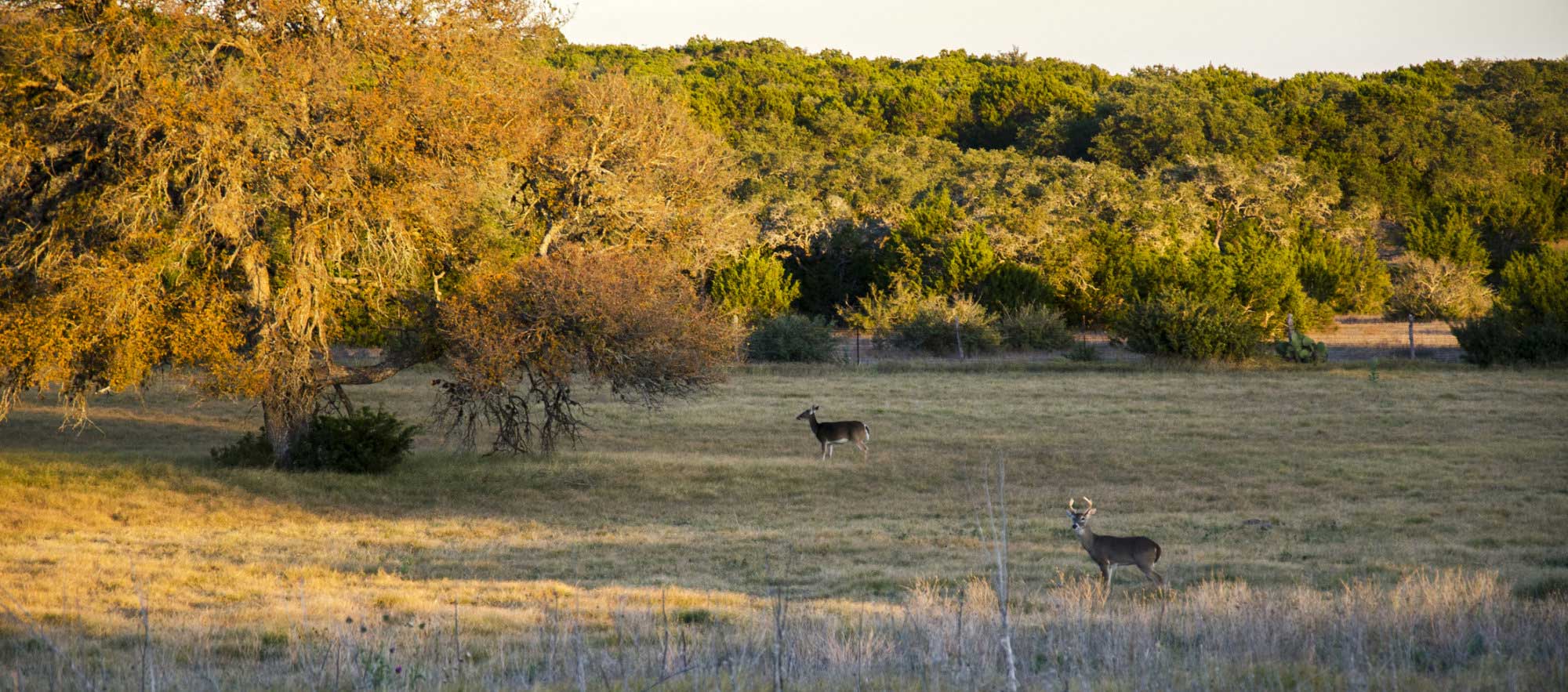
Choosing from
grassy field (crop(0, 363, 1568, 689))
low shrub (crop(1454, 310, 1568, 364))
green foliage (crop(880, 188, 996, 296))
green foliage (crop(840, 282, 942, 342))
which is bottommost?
grassy field (crop(0, 363, 1568, 689))

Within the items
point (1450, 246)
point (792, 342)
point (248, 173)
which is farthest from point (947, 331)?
point (248, 173)

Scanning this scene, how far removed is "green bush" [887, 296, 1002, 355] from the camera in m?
42.2

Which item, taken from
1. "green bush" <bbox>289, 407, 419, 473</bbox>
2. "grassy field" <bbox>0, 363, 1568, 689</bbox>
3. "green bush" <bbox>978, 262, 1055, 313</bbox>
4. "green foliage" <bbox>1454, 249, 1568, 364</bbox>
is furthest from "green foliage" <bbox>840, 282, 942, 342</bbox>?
"green bush" <bbox>289, 407, 419, 473</bbox>

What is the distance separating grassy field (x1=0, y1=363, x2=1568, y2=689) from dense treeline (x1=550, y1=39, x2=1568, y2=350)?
16.3m

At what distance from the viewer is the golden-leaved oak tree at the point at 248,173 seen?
1667 centimetres

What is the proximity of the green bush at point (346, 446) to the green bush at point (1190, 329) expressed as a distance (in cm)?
2449

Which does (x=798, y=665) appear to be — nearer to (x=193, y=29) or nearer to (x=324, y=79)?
(x=324, y=79)

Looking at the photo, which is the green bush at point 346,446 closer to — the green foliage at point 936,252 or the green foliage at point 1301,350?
the green foliage at point 1301,350

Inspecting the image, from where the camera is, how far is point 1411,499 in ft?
55.9

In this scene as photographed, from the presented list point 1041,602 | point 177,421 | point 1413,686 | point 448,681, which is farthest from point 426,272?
point 1413,686

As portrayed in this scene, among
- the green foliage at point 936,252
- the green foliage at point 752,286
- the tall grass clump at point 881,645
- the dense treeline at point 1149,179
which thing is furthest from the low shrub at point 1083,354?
the tall grass clump at point 881,645

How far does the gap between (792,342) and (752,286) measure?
23.6 feet

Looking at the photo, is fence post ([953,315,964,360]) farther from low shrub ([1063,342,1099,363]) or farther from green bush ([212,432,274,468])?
green bush ([212,432,274,468])

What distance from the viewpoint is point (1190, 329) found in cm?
3703
